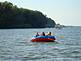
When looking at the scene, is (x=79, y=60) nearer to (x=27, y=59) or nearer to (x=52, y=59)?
(x=52, y=59)

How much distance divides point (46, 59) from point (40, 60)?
119 centimetres

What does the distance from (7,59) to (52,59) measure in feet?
17.9

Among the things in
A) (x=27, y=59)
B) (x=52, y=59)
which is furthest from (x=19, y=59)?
(x=52, y=59)

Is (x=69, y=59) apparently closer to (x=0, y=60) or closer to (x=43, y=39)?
(x=0, y=60)

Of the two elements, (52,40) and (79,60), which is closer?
(79,60)

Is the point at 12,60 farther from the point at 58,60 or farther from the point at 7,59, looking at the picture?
the point at 58,60

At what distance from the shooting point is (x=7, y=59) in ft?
128

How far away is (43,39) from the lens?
229 ft

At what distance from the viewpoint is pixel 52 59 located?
3931 centimetres

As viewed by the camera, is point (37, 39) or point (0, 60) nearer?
point (0, 60)

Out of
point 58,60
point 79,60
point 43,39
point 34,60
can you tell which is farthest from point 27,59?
point 43,39

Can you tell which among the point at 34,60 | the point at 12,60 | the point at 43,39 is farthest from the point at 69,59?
the point at 43,39

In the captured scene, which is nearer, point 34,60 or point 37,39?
point 34,60

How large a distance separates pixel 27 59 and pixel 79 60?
6.23 meters
